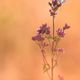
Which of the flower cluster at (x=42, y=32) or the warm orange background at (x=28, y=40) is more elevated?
the flower cluster at (x=42, y=32)

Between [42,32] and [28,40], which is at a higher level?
[42,32]

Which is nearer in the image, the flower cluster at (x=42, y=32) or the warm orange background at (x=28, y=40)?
the flower cluster at (x=42, y=32)

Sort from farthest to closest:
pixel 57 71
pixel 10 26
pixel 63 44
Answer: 1. pixel 10 26
2. pixel 63 44
3. pixel 57 71

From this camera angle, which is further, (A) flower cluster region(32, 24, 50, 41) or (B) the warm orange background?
(B) the warm orange background

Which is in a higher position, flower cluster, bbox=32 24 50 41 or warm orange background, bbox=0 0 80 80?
flower cluster, bbox=32 24 50 41

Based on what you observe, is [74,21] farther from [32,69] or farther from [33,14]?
[32,69]

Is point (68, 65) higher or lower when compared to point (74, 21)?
lower

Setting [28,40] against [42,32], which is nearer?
[42,32]

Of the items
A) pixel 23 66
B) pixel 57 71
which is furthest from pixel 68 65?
pixel 23 66
